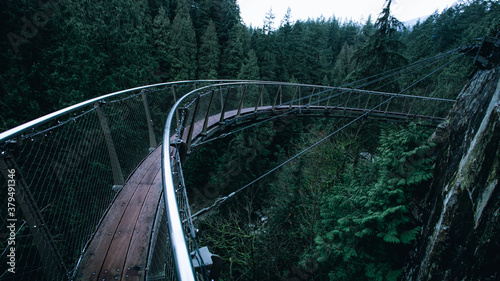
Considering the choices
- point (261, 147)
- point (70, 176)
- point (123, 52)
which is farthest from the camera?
point (261, 147)

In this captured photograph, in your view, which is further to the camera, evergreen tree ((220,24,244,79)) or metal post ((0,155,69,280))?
evergreen tree ((220,24,244,79))

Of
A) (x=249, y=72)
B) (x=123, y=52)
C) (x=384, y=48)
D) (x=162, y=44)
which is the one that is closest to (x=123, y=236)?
(x=384, y=48)

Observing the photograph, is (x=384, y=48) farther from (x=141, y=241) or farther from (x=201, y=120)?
(x=141, y=241)

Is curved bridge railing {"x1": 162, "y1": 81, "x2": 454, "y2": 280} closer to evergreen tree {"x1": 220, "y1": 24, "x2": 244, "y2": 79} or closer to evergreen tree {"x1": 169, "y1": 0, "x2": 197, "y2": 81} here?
evergreen tree {"x1": 169, "y1": 0, "x2": 197, "y2": 81}

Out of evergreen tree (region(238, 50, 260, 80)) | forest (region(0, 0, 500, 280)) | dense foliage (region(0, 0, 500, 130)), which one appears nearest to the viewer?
forest (region(0, 0, 500, 280))

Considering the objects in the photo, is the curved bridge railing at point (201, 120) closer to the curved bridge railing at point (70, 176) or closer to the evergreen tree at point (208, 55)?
the curved bridge railing at point (70, 176)

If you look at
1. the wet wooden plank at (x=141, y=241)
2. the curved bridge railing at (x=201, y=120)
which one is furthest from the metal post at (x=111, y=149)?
the curved bridge railing at (x=201, y=120)

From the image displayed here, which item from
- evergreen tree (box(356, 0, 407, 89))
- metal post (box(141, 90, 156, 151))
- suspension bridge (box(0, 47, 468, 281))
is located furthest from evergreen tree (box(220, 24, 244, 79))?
suspension bridge (box(0, 47, 468, 281))
